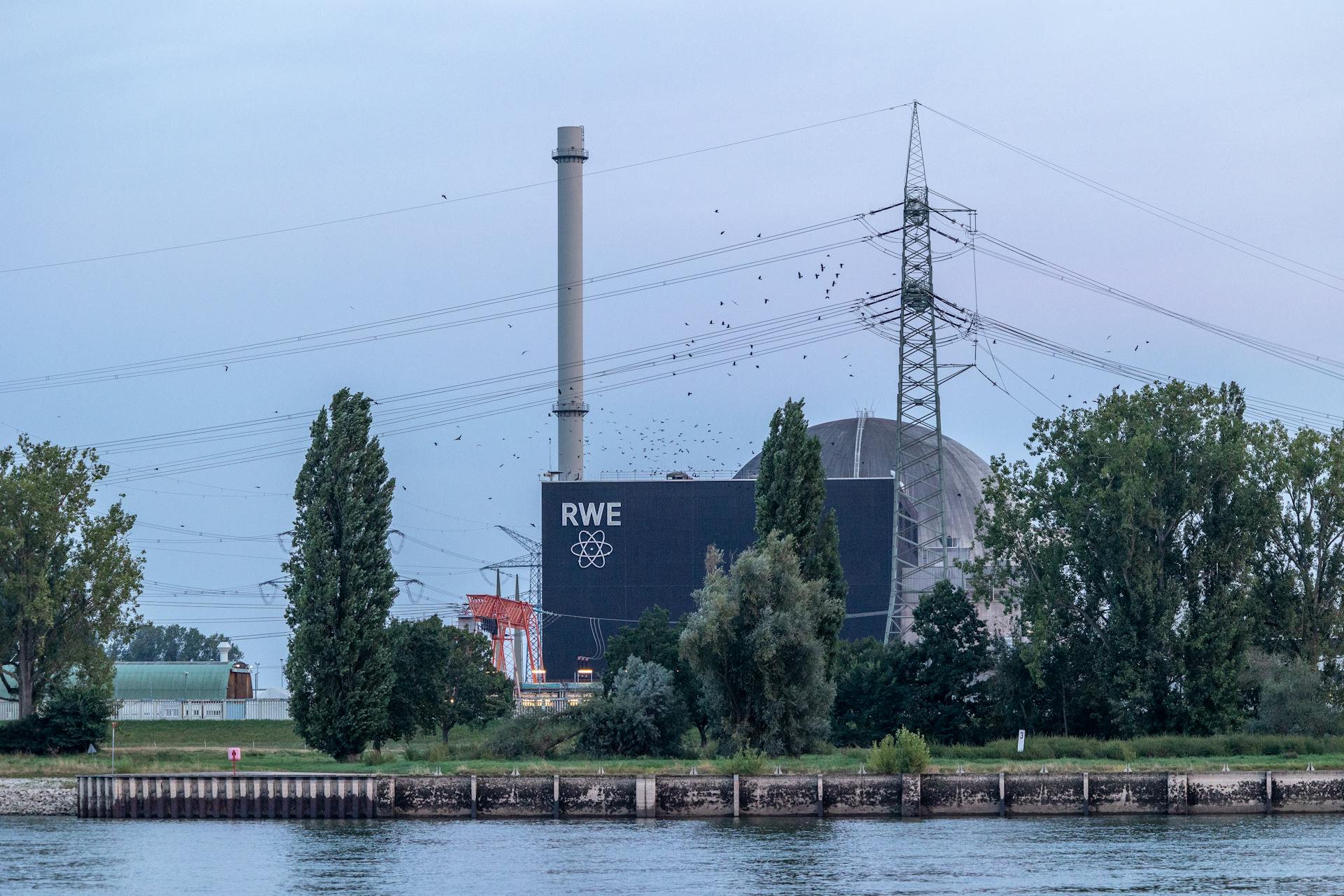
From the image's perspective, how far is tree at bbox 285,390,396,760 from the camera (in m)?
74.4

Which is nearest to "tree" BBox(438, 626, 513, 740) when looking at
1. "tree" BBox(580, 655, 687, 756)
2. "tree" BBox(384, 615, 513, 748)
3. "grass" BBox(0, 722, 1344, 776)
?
"tree" BBox(384, 615, 513, 748)

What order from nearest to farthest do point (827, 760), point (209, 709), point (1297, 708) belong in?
1. point (827, 760)
2. point (1297, 708)
3. point (209, 709)

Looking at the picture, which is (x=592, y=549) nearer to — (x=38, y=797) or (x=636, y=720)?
(x=636, y=720)

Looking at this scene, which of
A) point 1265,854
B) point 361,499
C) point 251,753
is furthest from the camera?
point 251,753

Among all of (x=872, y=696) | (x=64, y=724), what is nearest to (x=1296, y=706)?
(x=872, y=696)

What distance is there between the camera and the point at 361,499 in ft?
255

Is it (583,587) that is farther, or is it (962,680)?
(583,587)

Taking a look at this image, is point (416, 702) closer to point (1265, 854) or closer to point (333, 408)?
point (333, 408)

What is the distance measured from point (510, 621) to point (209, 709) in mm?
33760

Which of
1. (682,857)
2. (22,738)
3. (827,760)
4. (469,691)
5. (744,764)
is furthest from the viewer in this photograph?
(469,691)

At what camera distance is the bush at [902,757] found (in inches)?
2670

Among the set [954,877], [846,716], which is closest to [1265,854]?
[954,877]

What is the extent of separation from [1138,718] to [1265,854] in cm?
2581

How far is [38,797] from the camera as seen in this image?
72.4m
